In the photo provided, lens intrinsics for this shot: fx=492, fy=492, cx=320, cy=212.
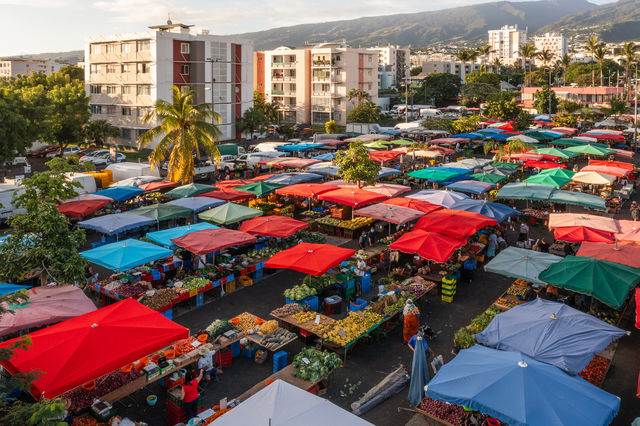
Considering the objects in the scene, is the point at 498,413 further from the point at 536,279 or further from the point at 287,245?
the point at 287,245

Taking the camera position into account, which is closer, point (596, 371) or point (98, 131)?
point (596, 371)

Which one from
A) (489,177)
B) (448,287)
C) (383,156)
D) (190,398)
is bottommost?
A: (190,398)

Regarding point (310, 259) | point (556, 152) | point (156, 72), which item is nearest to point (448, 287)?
point (310, 259)

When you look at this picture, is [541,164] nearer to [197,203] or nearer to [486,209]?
[486,209]

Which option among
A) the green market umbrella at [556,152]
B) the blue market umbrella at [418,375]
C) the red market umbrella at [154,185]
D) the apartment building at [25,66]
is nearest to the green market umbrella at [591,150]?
the green market umbrella at [556,152]

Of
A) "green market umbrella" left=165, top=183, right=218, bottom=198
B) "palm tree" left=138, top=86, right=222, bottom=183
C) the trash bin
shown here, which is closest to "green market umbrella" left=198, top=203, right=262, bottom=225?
"green market umbrella" left=165, top=183, right=218, bottom=198

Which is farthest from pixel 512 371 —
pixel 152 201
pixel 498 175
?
pixel 152 201

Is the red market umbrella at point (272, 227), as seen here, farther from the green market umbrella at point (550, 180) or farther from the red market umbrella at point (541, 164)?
the red market umbrella at point (541, 164)
